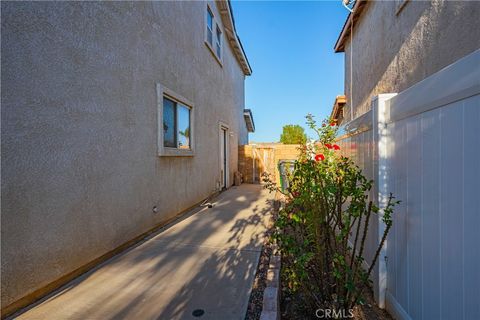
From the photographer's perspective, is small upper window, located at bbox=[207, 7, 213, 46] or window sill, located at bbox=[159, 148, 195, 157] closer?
window sill, located at bbox=[159, 148, 195, 157]

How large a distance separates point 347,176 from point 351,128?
1.35m

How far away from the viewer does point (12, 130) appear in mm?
2205

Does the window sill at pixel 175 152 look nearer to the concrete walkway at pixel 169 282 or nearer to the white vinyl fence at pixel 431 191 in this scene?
the concrete walkway at pixel 169 282

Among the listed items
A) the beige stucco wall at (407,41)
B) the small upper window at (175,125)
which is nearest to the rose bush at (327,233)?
the beige stucco wall at (407,41)

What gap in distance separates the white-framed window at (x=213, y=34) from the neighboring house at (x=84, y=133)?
2177 mm

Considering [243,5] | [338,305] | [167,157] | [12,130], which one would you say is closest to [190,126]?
[167,157]


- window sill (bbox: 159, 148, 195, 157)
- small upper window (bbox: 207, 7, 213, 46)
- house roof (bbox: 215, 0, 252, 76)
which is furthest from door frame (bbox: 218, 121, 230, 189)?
house roof (bbox: 215, 0, 252, 76)

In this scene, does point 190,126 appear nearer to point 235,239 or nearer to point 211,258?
point 235,239

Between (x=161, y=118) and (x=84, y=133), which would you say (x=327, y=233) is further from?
(x=161, y=118)

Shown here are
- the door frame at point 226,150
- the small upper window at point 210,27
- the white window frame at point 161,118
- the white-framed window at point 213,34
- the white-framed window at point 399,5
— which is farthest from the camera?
the door frame at point 226,150

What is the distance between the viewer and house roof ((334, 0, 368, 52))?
6.70m

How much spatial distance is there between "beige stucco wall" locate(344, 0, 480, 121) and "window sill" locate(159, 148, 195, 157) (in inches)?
181

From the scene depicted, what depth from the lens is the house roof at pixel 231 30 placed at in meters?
9.64

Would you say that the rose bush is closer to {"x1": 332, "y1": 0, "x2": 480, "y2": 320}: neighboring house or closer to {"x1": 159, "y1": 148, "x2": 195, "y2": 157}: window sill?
{"x1": 332, "y1": 0, "x2": 480, "y2": 320}: neighboring house
